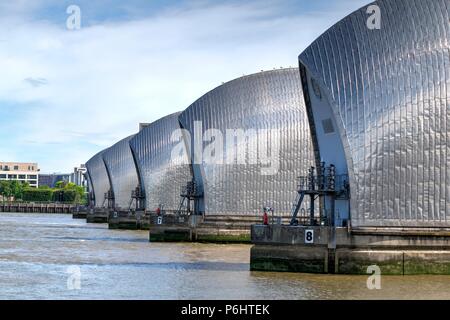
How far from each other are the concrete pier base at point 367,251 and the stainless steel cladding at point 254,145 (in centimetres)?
2789

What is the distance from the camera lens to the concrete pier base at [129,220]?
98.4 meters

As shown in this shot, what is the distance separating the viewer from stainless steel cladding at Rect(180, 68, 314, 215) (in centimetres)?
7000

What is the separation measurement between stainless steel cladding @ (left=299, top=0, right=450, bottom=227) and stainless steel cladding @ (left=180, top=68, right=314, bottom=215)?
25.0m

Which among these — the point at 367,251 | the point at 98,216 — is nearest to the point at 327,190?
the point at 367,251

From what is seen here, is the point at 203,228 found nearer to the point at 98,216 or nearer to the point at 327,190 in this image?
the point at 327,190

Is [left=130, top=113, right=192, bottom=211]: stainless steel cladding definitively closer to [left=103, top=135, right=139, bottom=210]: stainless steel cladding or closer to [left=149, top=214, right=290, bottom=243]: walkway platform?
[left=103, top=135, right=139, bottom=210]: stainless steel cladding

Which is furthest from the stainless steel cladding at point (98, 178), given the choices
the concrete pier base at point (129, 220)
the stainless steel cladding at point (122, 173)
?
the concrete pier base at point (129, 220)

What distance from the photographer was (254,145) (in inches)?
2813

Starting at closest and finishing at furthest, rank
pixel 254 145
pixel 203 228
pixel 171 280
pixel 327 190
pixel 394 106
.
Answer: pixel 171 280 < pixel 394 106 < pixel 327 190 < pixel 203 228 < pixel 254 145

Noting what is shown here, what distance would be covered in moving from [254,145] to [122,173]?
5501 centimetres

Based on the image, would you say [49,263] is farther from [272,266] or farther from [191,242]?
[191,242]

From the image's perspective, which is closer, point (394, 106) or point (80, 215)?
point (394, 106)
